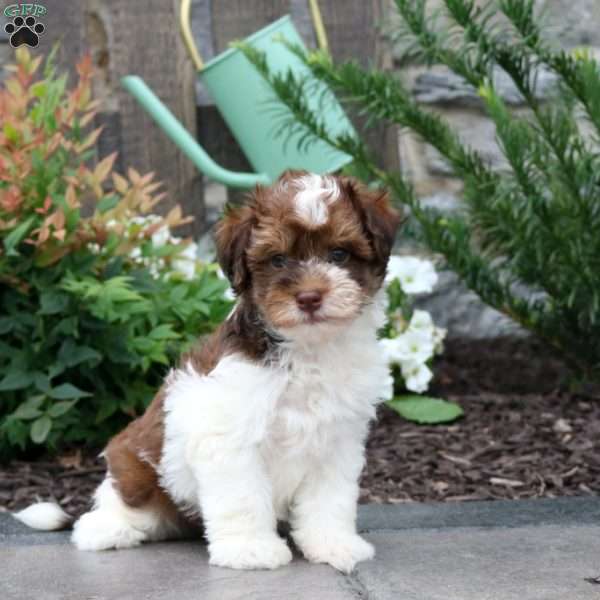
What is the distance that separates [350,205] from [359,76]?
2.28 m

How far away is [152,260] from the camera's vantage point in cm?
573

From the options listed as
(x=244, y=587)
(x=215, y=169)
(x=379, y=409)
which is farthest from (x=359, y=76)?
(x=244, y=587)

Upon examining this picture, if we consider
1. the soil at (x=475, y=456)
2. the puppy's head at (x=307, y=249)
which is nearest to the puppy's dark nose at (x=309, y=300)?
the puppy's head at (x=307, y=249)

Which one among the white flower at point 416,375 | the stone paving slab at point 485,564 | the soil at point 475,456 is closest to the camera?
the stone paving slab at point 485,564

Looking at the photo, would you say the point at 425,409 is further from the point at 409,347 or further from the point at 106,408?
the point at 106,408

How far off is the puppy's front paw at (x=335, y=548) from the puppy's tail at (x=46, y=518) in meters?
1.06

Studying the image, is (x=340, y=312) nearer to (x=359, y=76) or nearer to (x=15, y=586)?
(x=15, y=586)

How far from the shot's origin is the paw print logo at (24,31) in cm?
615

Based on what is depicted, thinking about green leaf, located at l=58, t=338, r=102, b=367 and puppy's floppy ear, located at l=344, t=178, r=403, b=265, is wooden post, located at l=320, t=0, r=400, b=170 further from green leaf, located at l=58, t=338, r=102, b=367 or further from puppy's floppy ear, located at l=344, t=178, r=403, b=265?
puppy's floppy ear, located at l=344, t=178, r=403, b=265

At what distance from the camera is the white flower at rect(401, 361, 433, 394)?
19.8 ft

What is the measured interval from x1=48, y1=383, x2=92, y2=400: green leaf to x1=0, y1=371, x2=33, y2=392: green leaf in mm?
118

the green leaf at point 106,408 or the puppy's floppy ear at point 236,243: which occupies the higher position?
the puppy's floppy ear at point 236,243

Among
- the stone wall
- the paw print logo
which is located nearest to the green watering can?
the paw print logo

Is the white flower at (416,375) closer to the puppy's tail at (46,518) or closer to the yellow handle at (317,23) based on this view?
the yellow handle at (317,23)
